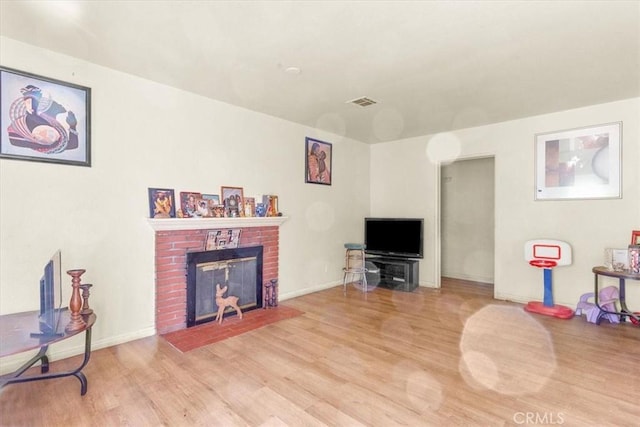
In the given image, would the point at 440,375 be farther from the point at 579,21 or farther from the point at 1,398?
the point at 1,398

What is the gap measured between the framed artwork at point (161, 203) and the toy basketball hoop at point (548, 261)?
14.2ft

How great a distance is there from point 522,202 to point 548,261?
2.90ft

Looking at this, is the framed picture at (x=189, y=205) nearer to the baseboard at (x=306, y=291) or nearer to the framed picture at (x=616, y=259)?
the baseboard at (x=306, y=291)

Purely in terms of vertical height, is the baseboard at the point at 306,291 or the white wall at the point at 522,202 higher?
the white wall at the point at 522,202

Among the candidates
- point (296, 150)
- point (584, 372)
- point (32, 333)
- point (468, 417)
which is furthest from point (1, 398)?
point (584, 372)

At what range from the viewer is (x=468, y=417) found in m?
1.97

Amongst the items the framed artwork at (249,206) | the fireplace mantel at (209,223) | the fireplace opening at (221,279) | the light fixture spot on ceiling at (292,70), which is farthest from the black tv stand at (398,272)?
the light fixture spot on ceiling at (292,70)

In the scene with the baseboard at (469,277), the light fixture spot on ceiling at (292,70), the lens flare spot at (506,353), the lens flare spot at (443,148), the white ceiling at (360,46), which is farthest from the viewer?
the baseboard at (469,277)

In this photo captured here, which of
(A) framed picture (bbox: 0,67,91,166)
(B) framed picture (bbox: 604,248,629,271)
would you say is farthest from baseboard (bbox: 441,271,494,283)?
(A) framed picture (bbox: 0,67,91,166)

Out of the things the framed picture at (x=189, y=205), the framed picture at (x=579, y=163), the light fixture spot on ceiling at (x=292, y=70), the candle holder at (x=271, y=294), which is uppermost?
the light fixture spot on ceiling at (x=292, y=70)

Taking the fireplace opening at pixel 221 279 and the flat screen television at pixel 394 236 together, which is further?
the flat screen television at pixel 394 236

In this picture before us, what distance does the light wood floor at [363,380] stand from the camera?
200cm

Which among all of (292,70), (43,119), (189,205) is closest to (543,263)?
(292,70)

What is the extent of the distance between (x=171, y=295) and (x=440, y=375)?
263 cm
